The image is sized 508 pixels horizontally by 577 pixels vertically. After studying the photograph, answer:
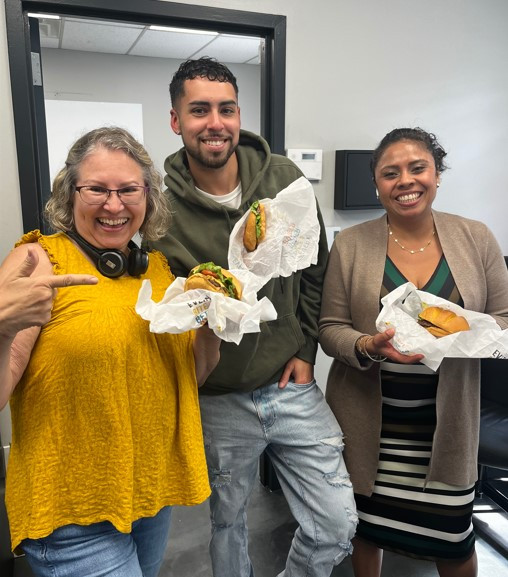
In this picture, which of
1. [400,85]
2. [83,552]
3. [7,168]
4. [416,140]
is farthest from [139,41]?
[83,552]

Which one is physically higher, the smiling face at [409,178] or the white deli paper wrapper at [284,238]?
the smiling face at [409,178]

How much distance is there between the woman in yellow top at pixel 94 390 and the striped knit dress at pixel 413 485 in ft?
2.02

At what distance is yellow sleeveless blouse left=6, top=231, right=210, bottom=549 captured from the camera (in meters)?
0.92

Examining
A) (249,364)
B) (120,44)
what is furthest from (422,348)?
(120,44)

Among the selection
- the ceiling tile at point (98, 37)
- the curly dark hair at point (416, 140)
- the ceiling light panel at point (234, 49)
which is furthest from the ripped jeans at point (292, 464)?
the ceiling light panel at point (234, 49)

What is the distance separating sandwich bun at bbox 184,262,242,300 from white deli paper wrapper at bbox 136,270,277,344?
0.07ft

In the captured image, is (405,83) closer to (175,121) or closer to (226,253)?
(175,121)

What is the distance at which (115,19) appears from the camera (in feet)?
6.44

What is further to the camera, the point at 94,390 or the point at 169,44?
the point at 169,44

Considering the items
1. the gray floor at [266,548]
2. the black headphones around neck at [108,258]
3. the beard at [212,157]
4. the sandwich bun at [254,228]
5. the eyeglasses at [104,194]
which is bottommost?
the gray floor at [266,548]

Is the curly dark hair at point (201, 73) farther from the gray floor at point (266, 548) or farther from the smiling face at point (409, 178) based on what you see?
the gray floor at point (266, 548)

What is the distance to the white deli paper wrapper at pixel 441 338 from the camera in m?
1.23

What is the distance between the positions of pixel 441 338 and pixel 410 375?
19 centimetres

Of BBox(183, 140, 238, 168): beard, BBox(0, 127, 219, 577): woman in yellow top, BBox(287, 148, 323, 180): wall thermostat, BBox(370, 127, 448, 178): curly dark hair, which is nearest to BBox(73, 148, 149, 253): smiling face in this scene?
BBox(0, 127, 219, 577): woman in yellow top
